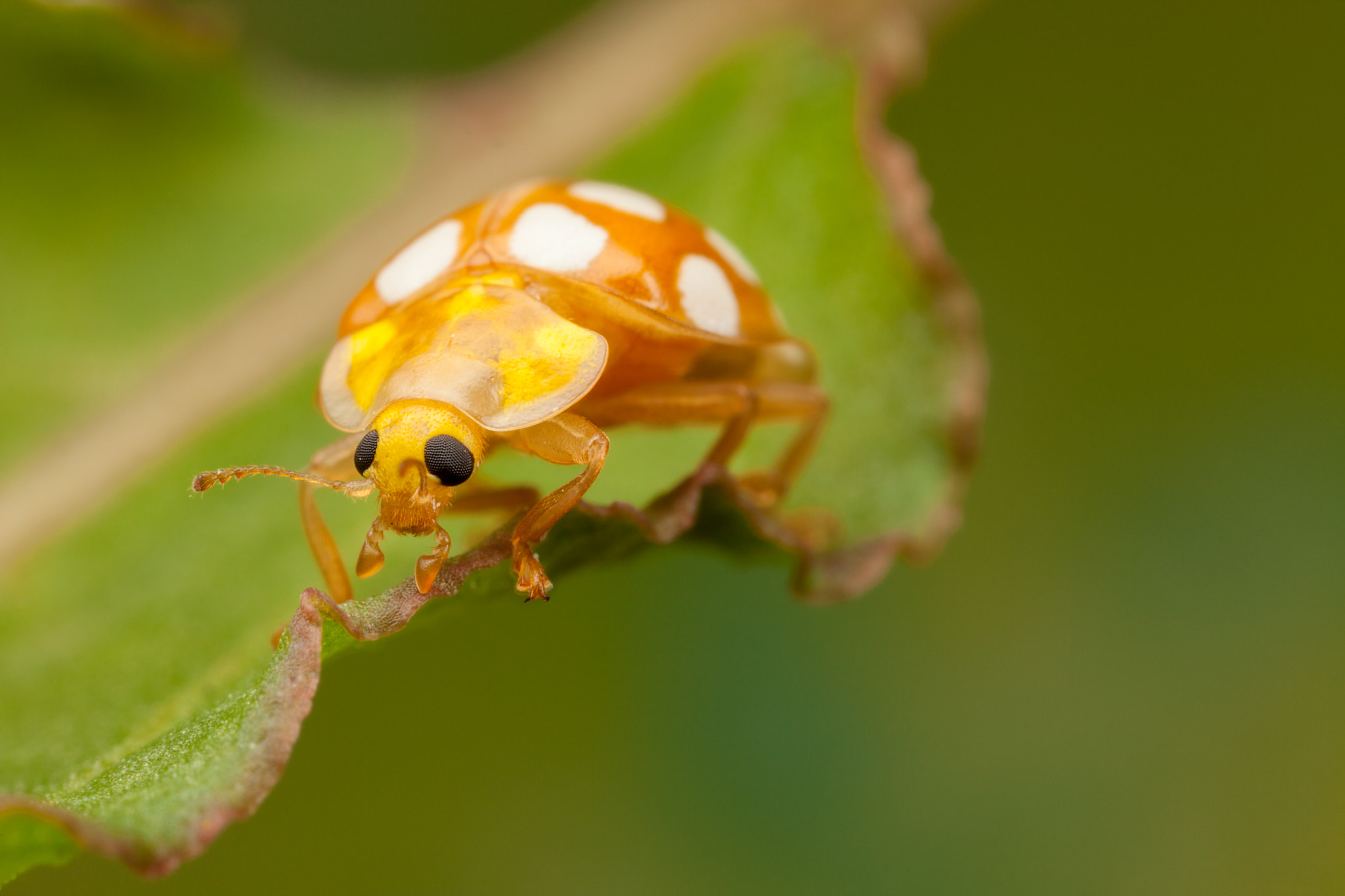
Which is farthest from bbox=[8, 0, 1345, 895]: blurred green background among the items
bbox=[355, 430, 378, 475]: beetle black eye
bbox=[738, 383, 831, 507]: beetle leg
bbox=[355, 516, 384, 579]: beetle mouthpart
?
bbox=[355, 430, 378, 475]: beetle black eye

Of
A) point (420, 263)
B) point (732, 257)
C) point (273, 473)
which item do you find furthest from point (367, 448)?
point (732, 257)

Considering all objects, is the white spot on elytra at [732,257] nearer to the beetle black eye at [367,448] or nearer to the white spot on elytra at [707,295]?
the white spot on elytra at [707,295]

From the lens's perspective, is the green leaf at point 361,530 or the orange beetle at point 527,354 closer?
the green leaf at point 361,530

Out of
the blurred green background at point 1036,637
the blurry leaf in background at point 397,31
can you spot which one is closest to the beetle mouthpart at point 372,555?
the blurred green background at point 1036,637

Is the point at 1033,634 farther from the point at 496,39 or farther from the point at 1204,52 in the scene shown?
the point at 496,39

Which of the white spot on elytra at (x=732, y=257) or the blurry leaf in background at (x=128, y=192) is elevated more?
the white spot on elytra at (x=732, y=257)

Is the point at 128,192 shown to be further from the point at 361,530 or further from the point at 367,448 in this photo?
the point at 367,448

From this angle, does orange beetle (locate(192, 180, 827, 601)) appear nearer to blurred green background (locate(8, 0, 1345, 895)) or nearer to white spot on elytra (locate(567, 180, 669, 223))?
white spot on elytra (locate(567, 180, 669, 223))
